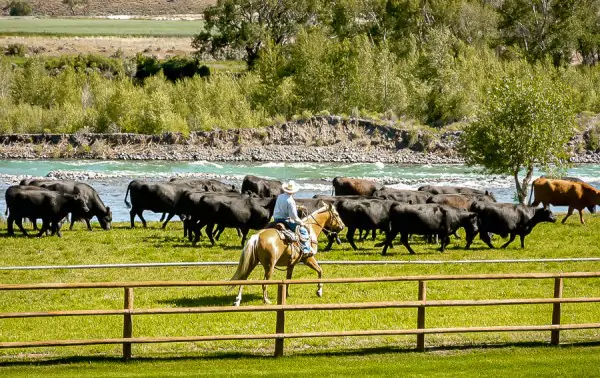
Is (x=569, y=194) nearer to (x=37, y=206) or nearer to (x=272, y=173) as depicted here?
(x=37, y=206)

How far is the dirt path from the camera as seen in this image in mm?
129750

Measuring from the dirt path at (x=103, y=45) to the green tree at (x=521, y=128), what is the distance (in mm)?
94214

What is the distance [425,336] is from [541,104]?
78.2ft

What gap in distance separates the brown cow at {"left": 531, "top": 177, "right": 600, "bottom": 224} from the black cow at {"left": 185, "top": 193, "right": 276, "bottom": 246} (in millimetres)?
10234

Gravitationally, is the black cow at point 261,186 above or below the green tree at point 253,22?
below

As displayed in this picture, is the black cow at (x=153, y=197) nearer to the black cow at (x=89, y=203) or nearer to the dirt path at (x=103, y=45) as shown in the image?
the black cow at (x=89, y=203)

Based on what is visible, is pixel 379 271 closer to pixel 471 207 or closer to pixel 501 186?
pixel 471 207

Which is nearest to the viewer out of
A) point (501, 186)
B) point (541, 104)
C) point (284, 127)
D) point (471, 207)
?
point (471, 207)

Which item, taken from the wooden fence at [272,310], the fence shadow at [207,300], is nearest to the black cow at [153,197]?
the fence shadow at [207,300]

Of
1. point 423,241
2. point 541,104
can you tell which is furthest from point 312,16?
point 423,241

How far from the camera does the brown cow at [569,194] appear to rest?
3147 centimetres

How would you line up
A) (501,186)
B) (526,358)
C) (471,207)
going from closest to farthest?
(526,358)
(471,207)
(501,186)

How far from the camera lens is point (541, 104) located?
36.4 meters

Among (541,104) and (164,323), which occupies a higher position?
(541,104)
